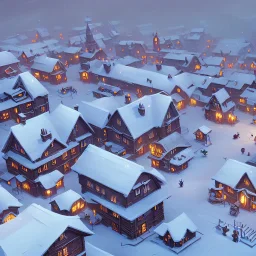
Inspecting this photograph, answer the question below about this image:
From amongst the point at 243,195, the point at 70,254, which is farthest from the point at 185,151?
the point at 70,254

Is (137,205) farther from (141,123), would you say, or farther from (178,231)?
(141,123)

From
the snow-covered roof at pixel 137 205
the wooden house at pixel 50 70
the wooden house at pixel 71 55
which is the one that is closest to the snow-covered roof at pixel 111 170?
the snow-covered roof at pixel 137 205

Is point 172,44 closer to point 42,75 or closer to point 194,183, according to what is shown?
point 42,75

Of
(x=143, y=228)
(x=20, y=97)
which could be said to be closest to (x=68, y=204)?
(x=143, y=228)

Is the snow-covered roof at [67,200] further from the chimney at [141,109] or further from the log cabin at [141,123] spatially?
the chimney at [141,109]

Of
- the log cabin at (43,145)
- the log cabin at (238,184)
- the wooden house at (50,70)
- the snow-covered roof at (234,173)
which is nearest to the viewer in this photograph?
the log cabin at (238,184)
